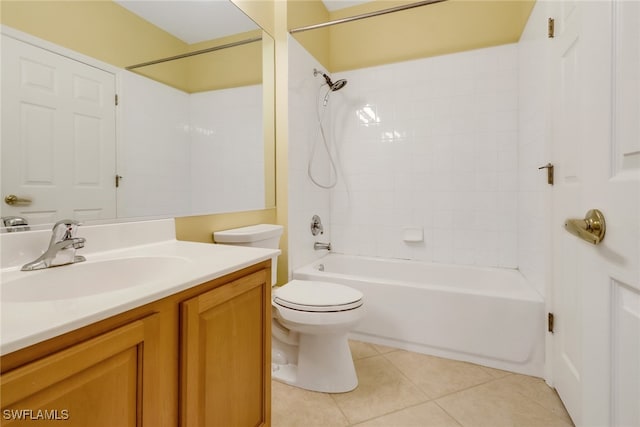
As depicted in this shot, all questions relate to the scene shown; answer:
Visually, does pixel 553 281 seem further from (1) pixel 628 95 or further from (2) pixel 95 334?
(2) pixel 95 334

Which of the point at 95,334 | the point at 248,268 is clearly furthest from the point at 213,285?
the point at 95,334

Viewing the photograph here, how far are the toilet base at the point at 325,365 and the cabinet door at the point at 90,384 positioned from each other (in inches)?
38.8

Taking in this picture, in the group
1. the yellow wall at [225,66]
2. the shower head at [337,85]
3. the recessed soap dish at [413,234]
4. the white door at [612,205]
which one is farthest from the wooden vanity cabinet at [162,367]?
the shower head at [337,85]

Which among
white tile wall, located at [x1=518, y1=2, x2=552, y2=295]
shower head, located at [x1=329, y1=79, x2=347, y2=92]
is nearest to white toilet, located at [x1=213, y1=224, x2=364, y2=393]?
white tile wall, located at [x1=518, y1=2, x2=552, y2=295]

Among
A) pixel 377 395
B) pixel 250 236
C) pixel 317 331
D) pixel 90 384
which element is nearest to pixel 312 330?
pixel 317 331

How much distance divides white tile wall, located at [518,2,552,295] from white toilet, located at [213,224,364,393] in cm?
107

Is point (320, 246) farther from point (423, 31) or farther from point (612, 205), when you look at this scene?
point (612, 205)

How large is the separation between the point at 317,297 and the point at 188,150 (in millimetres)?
955

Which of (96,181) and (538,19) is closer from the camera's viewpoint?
(96,181)

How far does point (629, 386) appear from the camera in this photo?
490 millimetres

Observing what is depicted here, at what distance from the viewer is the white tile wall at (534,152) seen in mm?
1575

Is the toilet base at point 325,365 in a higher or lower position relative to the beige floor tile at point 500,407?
→ higher

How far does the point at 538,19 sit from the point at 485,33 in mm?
595

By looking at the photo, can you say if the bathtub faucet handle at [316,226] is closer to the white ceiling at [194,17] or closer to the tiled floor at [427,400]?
the tiled floor at [427,400]
